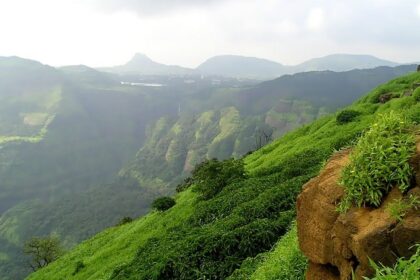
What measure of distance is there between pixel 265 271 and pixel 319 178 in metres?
7.94

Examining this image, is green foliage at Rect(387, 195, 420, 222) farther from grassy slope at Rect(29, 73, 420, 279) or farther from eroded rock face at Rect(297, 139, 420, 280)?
grassy slope at Rect(29, 73, 420, 279)

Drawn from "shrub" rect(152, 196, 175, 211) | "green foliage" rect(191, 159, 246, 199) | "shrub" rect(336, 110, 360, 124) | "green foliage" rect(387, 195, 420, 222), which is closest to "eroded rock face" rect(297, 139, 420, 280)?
"green foliage" rect(387, 195, 420, 222)

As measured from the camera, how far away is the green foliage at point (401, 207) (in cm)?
853

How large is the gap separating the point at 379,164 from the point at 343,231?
5.61 feet

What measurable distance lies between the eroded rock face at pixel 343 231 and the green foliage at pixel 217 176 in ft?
110

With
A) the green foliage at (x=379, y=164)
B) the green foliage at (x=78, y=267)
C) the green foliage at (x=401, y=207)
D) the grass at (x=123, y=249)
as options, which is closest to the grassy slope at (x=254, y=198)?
the grass at (x=123, y=249)

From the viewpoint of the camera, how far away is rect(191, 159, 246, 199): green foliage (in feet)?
149

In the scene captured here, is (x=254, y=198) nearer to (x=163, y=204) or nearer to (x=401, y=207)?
(x=163, y=204)

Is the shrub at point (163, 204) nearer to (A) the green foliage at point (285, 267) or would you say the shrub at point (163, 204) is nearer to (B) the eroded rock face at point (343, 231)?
(A) the green foliage at point (285, 267)

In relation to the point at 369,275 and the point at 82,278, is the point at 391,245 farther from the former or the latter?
the point at 82,278

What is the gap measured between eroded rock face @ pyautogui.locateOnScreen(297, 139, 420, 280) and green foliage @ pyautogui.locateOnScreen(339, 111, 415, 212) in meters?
0.20

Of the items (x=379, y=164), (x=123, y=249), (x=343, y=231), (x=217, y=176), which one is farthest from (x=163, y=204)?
(x=379, y=164)

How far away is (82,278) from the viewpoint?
44562 mm

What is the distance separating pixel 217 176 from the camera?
4666cm
